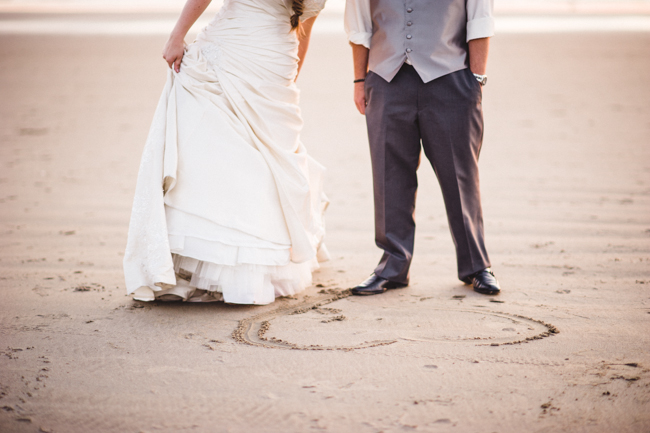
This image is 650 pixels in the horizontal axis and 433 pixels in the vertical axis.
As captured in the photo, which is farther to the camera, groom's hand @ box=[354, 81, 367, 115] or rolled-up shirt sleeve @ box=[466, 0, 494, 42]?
groom's hand @ box=[354, 81, 367, 115]

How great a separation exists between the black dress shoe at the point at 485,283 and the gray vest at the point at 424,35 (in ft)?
3.30

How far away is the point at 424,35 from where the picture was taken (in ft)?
9.14

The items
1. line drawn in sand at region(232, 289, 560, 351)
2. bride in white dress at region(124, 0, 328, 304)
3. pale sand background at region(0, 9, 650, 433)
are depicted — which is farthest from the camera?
bride in white dress at region(124, 0, 328, 304)

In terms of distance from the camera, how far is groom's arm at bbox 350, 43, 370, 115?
121 inches

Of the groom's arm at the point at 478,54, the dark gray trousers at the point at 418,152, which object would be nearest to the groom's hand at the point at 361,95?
the dark gray trousers at the point at 418,152

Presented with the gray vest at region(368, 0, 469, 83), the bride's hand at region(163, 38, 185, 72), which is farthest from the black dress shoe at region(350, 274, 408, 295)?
the bride's hand at region(163, 38, 185, 72)

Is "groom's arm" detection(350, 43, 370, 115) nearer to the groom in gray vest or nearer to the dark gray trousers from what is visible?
the groom in gray vest

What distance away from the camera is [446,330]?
247cm

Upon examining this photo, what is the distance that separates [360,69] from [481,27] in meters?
0.66

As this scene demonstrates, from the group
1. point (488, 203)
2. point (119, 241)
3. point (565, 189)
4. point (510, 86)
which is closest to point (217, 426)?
point (119, 241)

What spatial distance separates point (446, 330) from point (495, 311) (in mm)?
354

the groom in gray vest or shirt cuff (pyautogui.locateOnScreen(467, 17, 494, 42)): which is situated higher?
shirt cuff (pyautogui.locateOnScreen(467, 17, 494, 42))

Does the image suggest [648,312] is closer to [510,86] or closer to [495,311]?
[495,311]

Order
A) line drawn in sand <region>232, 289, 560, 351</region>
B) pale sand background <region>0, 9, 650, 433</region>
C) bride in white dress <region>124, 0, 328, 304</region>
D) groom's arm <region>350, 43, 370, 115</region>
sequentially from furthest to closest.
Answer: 1. groom's arm <region>350, 43, 370, 115</region>
2. bride in white dress <region>124, 0, 328, 304</region>
3. line drawn in sand <region>232, 289, 560, 351</region>
4. pale sand background <region>0, 9, 650, 433</region>
